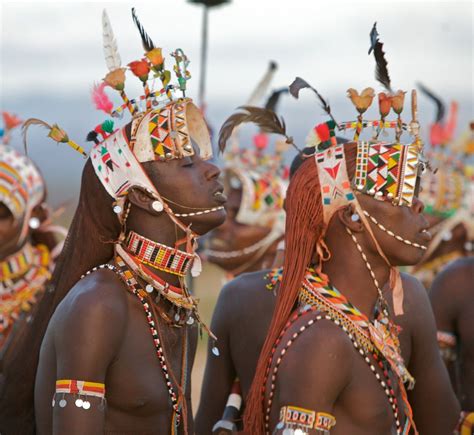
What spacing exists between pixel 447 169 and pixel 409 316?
16.8 feet

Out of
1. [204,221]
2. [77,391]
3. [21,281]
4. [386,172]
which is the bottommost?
[21,281]

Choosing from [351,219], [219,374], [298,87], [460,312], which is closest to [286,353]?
A: [351,219]

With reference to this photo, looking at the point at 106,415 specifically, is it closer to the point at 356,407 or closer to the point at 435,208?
the point at 356,407

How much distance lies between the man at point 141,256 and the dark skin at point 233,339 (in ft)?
1.94

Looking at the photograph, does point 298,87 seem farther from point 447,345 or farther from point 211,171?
point 447,345

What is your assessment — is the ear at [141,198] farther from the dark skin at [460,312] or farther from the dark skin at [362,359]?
the dark skin at [460,312]

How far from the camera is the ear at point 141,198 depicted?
3.89m

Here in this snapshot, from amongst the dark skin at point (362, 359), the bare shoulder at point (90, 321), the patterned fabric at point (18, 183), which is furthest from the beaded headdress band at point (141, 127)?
the patterned fabric at point (18, 183)

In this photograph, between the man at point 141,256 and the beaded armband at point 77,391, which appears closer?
the beaded armband at point 77,391

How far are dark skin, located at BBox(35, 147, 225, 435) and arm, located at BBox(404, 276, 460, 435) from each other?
0.98 m

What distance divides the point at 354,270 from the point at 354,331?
0.26 meters

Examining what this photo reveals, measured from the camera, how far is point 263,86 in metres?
7.28

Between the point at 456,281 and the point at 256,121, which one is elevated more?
the point at 256,121

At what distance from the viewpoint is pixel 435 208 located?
8930mm
